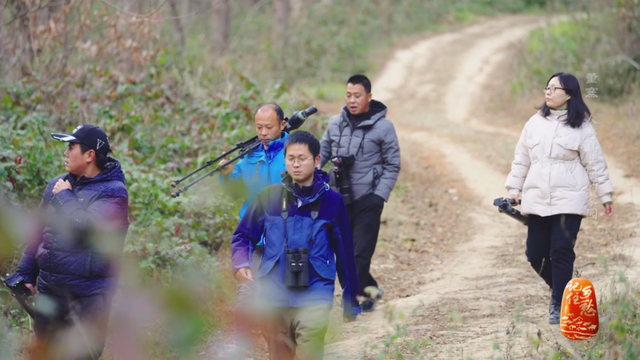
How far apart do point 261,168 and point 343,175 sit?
1306mm

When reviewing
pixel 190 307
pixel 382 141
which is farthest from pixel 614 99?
pixel 190 307

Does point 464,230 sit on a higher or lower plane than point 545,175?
lower

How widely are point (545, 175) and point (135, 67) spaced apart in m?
9.22

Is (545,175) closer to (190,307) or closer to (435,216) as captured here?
(190,307)

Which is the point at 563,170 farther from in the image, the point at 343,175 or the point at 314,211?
the point at 314,211

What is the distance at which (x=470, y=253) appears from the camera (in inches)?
370

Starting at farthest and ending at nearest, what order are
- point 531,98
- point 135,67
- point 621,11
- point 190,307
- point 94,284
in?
1. point 531,98
2. point 621,11
3. point 135,67
4. point 94,284
5. point 190,307

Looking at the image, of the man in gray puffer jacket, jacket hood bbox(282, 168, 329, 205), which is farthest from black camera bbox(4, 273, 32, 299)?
the man in gray puffer jacket

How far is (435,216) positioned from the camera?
11633mm

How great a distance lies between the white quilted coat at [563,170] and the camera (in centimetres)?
559

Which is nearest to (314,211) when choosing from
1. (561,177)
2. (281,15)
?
(561,177)

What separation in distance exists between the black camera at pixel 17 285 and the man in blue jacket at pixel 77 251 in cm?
3

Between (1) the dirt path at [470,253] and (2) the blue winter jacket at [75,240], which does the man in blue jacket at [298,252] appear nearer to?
(1) the dirt path at [470,253]

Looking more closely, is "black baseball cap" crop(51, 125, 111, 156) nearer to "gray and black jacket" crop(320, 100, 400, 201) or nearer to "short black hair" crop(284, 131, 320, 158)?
"short black hair" crop(284, 131, 320, 158)
